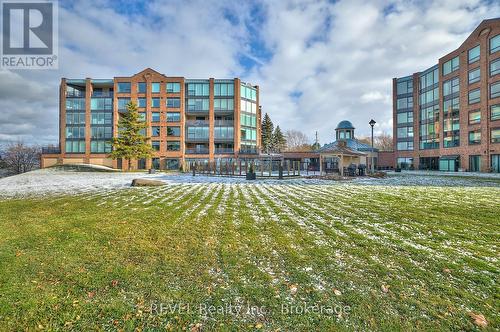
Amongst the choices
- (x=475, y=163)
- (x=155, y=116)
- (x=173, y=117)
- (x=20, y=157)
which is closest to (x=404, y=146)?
(x=475, y=163)

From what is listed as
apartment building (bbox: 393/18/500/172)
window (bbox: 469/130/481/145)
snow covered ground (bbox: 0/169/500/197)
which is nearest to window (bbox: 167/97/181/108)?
snow covered ground (bbox: 0/169/500/197)

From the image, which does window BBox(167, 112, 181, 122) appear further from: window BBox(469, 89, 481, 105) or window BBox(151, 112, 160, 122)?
window BBox(469, 89, 481, 105)

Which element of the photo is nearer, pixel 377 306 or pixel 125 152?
pixel 377 306

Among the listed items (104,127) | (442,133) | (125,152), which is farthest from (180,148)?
(442,133)

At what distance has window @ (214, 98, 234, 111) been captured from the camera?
4966 cm

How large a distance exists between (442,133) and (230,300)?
50417 mm

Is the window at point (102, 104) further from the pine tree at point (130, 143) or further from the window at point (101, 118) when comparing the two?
the pine tree at point (130, 143)

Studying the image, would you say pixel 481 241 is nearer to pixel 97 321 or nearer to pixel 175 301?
pixel 175 301

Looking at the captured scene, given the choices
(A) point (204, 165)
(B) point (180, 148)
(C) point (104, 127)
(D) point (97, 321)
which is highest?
(C) point (104, 127)

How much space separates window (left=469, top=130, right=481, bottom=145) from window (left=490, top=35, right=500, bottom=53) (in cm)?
1063

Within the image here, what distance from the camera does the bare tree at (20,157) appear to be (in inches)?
1986

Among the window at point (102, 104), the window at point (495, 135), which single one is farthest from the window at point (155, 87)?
the window at point (495, 135)

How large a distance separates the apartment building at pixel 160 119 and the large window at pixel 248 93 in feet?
0.82

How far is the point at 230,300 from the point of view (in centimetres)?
340
